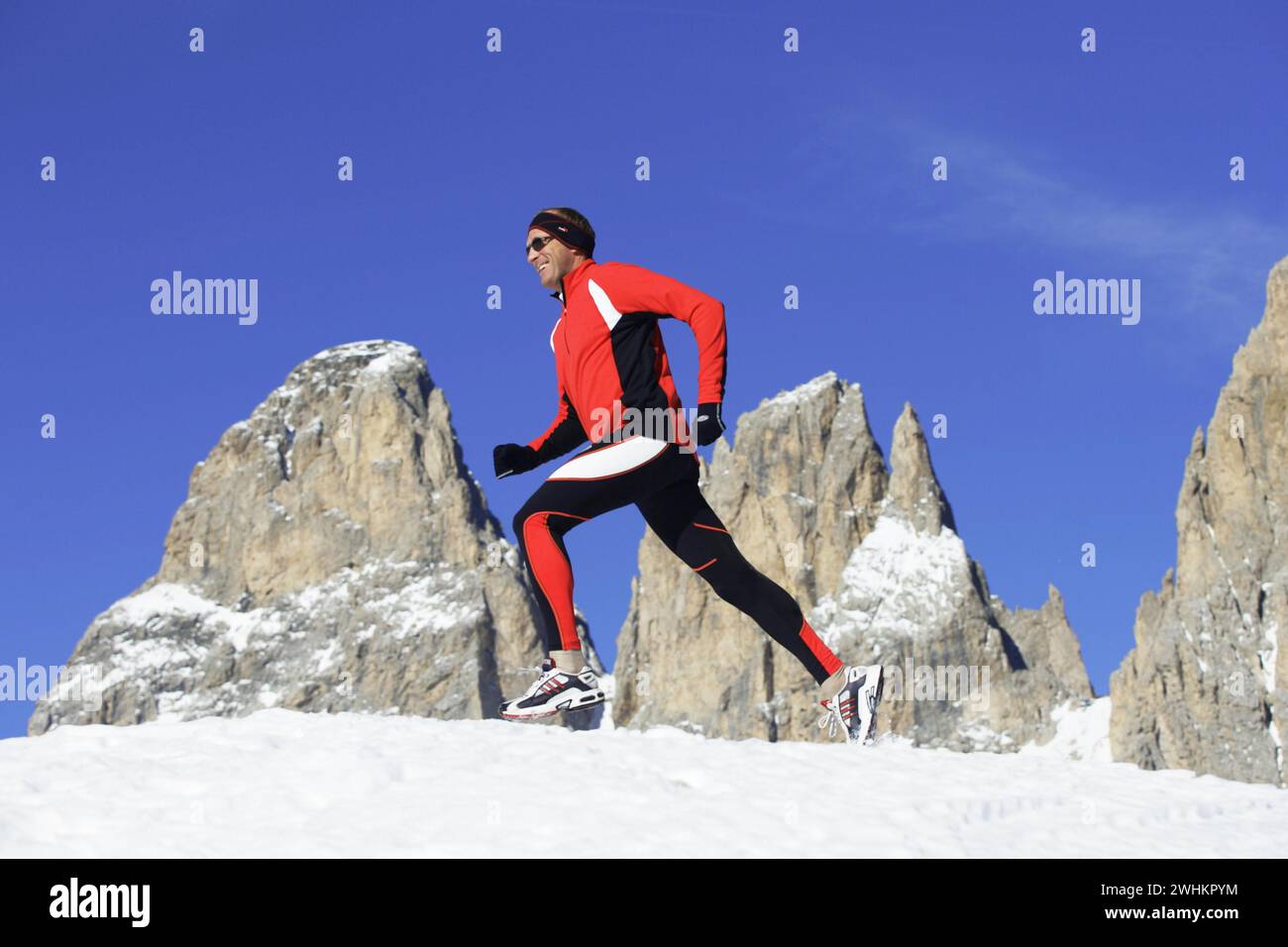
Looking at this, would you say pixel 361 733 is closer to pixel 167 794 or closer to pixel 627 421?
pixel 167 794

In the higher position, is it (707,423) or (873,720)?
(707,423)

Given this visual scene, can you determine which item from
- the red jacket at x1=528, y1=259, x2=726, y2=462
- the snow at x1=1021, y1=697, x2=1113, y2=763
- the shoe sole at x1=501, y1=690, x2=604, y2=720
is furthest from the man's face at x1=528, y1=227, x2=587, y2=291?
the snow at x1=1021, y1=697, x2=1113, y2=763

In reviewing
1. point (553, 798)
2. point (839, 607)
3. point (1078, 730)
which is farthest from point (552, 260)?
point (839, 607)

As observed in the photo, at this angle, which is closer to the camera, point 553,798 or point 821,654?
point 553,798

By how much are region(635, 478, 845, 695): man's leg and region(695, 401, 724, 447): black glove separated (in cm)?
76

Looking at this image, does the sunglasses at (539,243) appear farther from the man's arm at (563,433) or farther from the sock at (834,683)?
the sock at (834,683)

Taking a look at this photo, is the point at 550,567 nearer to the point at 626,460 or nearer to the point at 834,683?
the point at 626,460

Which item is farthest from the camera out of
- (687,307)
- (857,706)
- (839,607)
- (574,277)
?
(839,607)

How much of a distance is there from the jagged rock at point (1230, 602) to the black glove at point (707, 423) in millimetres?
96421

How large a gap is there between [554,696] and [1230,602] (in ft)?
334

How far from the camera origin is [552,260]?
10.2m

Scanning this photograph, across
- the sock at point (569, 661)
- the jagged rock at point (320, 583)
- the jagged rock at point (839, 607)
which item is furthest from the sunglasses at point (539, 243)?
the jagged rock at point (320, 583)

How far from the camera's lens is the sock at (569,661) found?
1000 centimetres

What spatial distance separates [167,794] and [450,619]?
168 m
